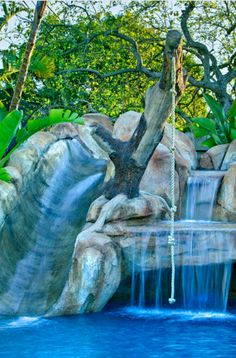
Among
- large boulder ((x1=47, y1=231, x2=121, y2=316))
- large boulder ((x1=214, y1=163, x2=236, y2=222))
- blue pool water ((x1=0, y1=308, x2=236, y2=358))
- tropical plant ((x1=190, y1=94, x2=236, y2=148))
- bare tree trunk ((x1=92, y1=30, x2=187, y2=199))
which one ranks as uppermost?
tropical plant ((x1=190, y1=94, x2=236, y2=148))

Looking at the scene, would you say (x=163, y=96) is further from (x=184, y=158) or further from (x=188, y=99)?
(x=188, y=99)

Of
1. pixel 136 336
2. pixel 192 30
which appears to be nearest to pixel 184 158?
pixel 136 336

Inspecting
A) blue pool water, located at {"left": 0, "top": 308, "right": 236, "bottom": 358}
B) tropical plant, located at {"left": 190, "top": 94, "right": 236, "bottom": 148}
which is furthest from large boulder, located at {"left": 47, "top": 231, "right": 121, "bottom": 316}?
tropical plant, located at {"left": 190, "top": 94, "right": 236, "bottom": 148}

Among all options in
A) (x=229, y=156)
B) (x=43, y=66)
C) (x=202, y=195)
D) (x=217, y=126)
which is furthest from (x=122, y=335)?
(x=43, y=66)

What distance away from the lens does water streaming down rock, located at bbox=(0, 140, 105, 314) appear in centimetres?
930

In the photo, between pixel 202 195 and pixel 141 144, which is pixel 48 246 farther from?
pixel 202 195

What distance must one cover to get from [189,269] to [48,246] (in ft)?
7.29

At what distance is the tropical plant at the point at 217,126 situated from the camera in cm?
1491

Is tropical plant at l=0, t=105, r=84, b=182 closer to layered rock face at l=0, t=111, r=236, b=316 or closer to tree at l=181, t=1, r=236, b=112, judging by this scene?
layered rock face at l=0, t=111, r=236, b=316

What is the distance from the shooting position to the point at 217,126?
50.7 ft

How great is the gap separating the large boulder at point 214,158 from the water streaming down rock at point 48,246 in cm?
191

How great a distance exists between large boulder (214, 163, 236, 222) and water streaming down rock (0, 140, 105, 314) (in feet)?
6.74

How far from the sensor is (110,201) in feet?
33.1

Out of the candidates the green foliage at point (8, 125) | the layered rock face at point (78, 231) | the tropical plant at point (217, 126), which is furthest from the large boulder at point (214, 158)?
the green foliage at point (8, 125)
